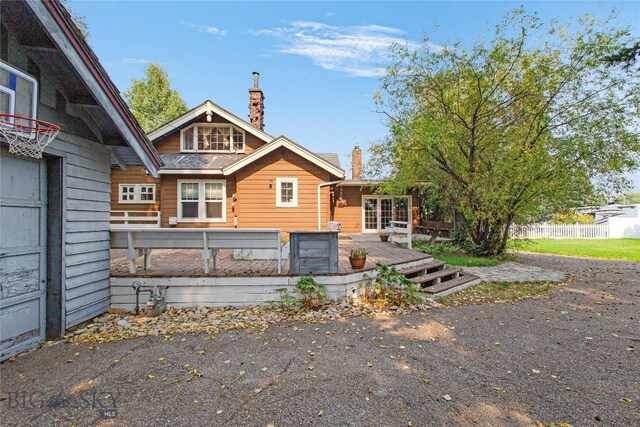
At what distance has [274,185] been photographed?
10836 mm

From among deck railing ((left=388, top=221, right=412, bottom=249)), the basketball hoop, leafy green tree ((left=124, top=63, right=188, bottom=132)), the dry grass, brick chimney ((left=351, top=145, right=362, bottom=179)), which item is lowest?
the dry grass

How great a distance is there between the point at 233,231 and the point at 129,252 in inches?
68.6

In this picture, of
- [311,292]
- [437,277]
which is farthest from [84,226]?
[437,277]

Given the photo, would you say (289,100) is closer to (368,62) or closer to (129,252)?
(368,62)

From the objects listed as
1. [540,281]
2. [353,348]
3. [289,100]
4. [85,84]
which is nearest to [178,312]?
[353,348]

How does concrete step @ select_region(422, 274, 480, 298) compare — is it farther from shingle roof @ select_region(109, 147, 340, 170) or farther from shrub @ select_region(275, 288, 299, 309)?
shingle roof @ select_region(109, 147, 340, 170)

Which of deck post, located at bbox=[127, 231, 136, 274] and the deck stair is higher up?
deck post, located at bbox=[127, 231, 136, 274]

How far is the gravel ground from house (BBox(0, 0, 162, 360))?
0.58 meters

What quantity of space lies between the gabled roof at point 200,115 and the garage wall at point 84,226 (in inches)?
328

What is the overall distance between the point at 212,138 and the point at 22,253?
10.4 metres

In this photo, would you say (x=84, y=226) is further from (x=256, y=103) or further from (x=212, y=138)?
(x=256, y=103)

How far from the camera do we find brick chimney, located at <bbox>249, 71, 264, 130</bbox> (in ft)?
46.5

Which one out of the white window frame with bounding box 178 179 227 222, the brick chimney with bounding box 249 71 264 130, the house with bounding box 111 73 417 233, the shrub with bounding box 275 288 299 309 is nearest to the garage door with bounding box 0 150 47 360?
the shrub with bounding box 275 288 299 309

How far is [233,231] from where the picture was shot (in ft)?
15.6
